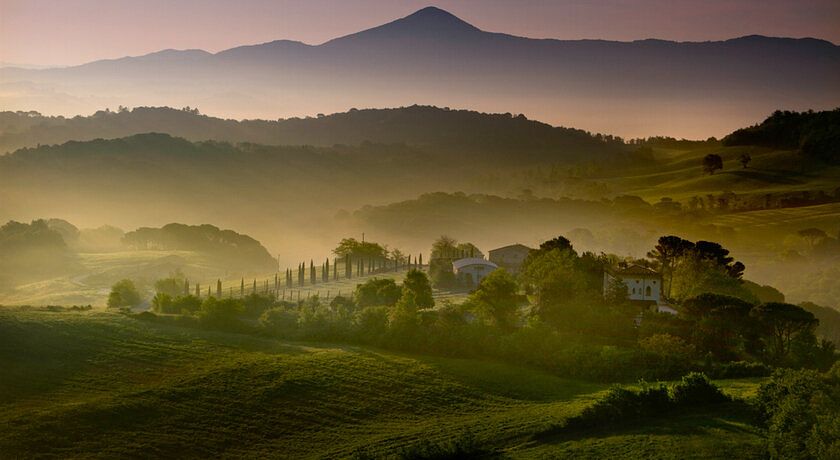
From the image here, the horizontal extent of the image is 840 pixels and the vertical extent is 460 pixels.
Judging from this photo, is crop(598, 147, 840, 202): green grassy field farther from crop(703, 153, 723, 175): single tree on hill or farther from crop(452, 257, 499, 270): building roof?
crop(452, 257, 499, 270): building roof

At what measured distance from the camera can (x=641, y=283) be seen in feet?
213

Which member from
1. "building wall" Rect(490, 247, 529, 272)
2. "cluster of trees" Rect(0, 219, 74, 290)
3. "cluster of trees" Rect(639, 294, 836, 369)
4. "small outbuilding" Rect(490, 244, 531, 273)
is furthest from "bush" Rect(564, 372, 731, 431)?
"cluster of trees" Rect(0, 219, 74, 290)

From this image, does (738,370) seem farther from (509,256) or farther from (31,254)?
(31,254)

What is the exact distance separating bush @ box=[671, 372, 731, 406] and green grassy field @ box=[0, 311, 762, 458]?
4.21 ft

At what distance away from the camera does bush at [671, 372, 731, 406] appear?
3938cm

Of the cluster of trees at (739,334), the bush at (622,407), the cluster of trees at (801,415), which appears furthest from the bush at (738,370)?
the cluster of trees at (801,415)

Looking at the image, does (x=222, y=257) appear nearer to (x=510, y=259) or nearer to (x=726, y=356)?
(x=510, y=259)

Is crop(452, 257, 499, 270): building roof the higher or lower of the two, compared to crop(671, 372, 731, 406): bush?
higher

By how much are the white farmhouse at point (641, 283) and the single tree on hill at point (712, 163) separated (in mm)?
79247

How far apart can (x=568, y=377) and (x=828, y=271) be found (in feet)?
194

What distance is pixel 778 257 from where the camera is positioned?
100688 mm

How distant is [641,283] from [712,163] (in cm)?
8149

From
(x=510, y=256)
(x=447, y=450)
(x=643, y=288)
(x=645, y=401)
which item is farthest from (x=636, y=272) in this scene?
(x=447, y=450)

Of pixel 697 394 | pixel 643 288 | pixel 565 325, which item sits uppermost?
pixel 643 288
